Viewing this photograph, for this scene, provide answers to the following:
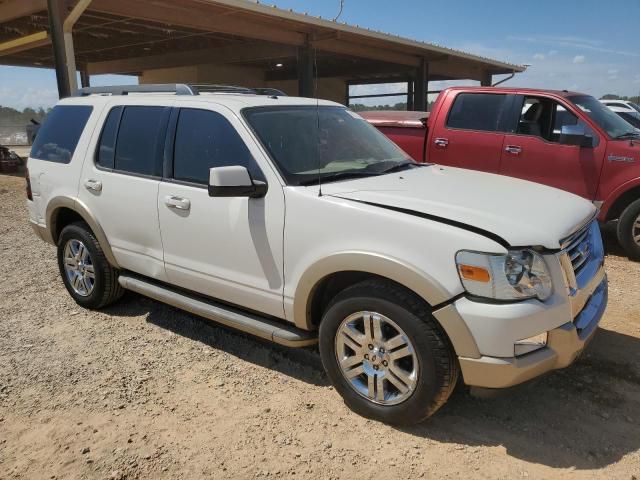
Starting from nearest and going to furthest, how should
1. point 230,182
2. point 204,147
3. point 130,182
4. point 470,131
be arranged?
point 230,182, point 204,147, point 130,182, point 470,131

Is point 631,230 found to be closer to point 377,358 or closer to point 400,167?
point 400,167

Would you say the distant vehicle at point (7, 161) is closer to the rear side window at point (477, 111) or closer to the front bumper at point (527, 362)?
the rear side window at point (477, 111)

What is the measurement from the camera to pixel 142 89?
4.34 metres

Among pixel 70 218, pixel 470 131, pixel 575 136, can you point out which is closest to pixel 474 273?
pixel 70 218

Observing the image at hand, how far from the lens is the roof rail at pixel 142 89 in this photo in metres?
4.02

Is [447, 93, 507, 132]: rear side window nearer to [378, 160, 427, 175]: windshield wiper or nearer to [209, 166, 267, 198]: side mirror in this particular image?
[378, 160, 427, 175]: windshield wiper

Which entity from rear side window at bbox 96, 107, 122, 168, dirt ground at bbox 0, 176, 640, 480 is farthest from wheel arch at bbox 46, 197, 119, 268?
dirt ground at bbox 0, 176, 640, 480

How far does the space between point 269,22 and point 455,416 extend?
44.7ft

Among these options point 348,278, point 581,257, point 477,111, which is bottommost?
point 348,278

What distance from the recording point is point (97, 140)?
4.39 m

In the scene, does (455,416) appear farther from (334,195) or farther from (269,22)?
(269,22)

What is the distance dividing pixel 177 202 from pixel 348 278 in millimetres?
1358

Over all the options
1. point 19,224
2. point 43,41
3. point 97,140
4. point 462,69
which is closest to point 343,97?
point 462,69

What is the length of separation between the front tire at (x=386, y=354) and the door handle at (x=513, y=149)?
14.7ft
